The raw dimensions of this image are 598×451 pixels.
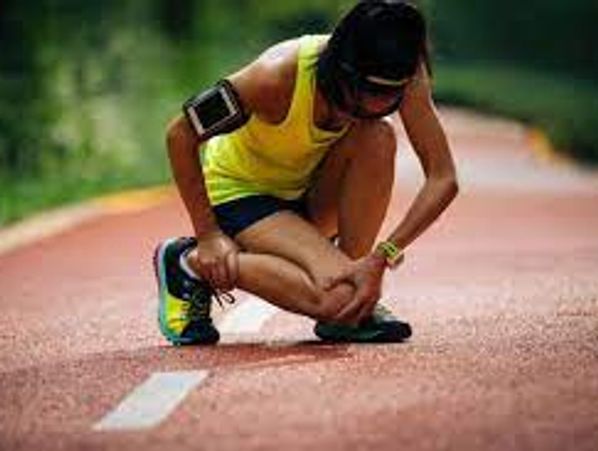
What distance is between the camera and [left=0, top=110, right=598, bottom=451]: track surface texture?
5.89 m

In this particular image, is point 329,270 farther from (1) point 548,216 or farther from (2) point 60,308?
(1) point 548,216

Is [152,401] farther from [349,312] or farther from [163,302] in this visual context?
[163,302]

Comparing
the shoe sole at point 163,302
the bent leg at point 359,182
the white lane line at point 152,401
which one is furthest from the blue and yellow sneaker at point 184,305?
the white lane line at point 152,401

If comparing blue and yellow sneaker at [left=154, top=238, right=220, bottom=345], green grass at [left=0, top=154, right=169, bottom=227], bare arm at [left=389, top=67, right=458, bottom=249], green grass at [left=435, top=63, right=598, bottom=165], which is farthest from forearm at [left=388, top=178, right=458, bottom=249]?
green grass at [left=435, top=63, right=598, bottom=165]

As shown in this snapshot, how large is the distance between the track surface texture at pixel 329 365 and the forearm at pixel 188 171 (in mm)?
590

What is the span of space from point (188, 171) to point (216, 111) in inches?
12.5

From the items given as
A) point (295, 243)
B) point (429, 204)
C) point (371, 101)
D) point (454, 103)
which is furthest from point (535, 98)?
point (371, 101)

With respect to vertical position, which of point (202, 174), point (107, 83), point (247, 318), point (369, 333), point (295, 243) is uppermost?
point (202, 174)

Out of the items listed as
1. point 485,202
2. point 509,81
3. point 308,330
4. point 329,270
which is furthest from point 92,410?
point 509,81

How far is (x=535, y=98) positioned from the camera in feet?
171

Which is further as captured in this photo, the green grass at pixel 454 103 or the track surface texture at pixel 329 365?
the green grass at pixel 454 103

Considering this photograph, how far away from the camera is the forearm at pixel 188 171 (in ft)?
25.3

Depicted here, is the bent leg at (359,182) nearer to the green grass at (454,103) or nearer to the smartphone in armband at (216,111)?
the smartphone in armband at (216,111)

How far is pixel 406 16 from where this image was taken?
725 centimetres
